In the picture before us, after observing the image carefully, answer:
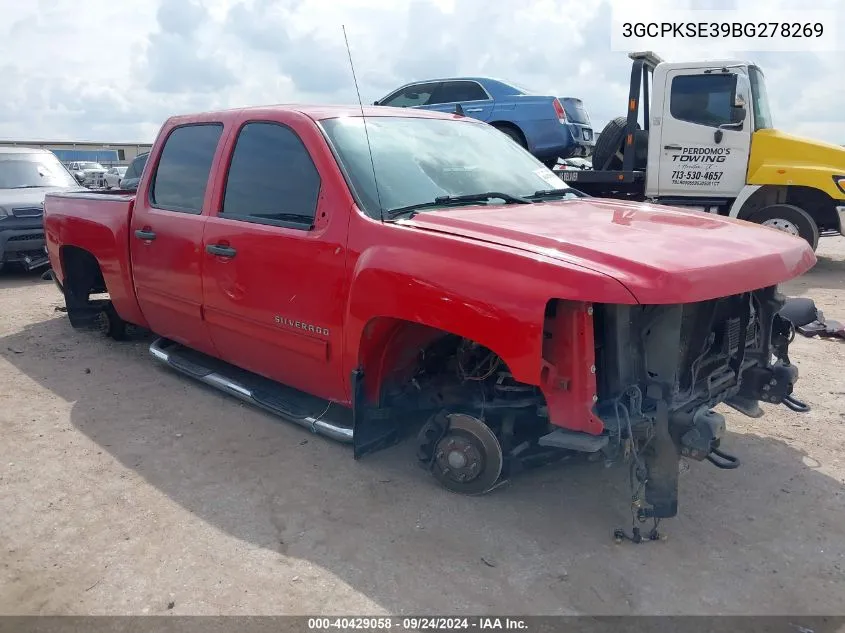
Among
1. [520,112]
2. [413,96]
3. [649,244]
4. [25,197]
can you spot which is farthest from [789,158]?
[25,197]

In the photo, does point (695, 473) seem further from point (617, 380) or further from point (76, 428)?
point (76, 428)

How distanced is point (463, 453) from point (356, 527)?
590 millimetres

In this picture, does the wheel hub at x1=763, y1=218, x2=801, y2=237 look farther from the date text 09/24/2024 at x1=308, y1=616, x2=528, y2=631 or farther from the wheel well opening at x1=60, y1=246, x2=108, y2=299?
the date text 09/24/2024 at x1=308, y1=616, x2=528, y2=631

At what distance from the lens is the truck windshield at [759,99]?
924 centimetres

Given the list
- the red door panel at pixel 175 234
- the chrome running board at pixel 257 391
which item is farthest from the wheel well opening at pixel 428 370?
the red door panel at pixel 175 234

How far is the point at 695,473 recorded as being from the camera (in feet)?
12.1

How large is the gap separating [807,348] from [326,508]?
14.7ft

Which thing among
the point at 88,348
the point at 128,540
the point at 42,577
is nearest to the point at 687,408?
the point at 128,540

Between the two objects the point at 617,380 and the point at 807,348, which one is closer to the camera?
the point at 617,380

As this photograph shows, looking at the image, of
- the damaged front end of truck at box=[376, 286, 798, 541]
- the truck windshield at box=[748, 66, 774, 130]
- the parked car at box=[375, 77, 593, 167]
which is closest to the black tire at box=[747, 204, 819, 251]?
the truck windshield at box=[748, 66, 774, 130]

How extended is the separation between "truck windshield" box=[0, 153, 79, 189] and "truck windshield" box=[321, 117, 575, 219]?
8.18m

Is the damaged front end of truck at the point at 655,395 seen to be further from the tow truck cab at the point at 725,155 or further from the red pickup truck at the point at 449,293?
the tow truck cab at the point at 725,155

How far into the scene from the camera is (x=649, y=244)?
9.42 feet

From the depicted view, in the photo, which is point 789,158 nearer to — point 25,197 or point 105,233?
point 105,233
